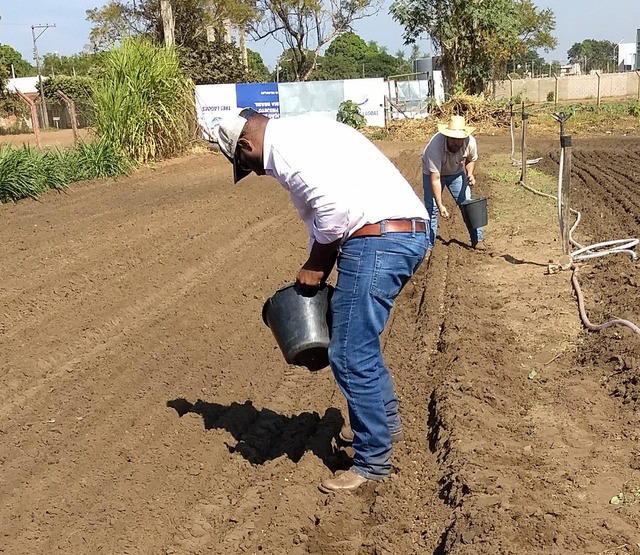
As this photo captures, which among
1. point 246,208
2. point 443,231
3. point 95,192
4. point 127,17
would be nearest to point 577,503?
point 443,231

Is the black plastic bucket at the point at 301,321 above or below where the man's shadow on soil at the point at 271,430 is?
above

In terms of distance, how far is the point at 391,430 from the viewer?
4.02 meters

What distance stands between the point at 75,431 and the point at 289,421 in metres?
1.28

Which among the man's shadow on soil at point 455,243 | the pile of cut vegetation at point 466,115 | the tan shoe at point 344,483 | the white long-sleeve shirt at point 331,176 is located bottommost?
the man's shadow on soil at point 455,243

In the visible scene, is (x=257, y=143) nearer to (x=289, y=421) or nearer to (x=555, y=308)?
(x=289, y=421)

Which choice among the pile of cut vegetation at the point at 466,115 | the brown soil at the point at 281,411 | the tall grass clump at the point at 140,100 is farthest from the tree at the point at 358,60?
the brown soil at the point at 281,411

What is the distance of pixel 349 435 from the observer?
4.13m

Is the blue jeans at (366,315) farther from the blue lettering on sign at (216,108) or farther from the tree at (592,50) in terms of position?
the tree at (592,50)

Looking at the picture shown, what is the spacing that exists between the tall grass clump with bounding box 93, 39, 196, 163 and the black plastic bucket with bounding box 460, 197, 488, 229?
32.3ft

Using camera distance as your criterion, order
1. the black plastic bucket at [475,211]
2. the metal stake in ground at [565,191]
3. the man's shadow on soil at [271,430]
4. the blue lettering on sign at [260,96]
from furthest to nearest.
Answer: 1. the blue lettering on sign at [260,96]
2. the black plastic bucket at [475,211]
3. the metal stake in ground at [565,191]
4. the man's shadow on soil at [271,430]

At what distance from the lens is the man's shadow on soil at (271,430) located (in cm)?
412

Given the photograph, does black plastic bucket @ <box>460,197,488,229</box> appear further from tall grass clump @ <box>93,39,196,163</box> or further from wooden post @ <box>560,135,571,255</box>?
tall grass clump @ <box>93,39,196,163</box>

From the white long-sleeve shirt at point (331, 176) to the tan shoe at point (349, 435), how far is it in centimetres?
125

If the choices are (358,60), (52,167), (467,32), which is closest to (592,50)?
(358,60)
